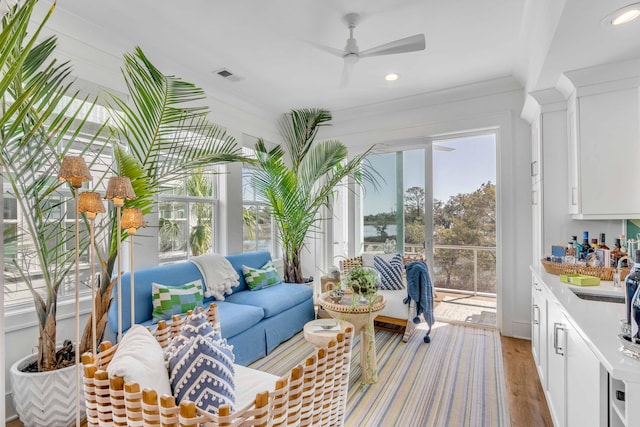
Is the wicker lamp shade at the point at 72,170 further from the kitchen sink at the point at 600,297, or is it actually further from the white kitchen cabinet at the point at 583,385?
the kitchen sink at the point at 600,297

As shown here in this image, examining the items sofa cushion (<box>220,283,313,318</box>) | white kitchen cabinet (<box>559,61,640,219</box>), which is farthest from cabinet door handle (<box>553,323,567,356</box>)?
sofa cushion (<box>220,283,313,318</box>)

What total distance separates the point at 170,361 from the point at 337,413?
2.37 ft

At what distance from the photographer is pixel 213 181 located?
12.4ft

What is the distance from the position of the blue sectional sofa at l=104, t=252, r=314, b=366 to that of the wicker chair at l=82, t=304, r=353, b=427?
1294mm

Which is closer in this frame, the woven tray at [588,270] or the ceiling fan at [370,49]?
the woven tray at [588,270]

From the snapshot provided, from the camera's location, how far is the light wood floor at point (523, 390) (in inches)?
78.3

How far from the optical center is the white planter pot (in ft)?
5.86

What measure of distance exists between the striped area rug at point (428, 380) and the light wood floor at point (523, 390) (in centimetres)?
6

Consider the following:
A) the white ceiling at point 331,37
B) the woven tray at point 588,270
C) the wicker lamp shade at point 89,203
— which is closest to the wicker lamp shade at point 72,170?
the wicker lamp shade at point 89,203

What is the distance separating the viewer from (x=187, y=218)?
344 centimetres

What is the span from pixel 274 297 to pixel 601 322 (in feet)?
8.39

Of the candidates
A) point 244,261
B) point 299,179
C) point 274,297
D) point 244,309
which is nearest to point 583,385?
point 244,309

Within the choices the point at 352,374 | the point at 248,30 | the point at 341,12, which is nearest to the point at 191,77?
the point at 248,30

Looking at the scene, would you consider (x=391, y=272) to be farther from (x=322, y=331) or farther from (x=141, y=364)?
(x=141, y=364)
